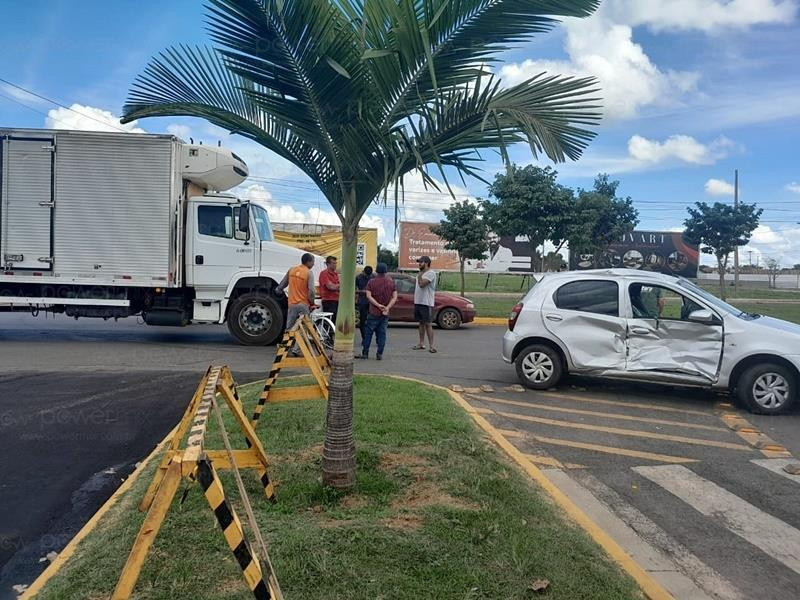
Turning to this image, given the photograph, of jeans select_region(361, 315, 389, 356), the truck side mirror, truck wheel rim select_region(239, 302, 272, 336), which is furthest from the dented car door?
the truck side mirror

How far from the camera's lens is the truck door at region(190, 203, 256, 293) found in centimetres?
1234

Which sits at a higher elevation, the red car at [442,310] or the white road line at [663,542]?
the red car at [442,310]

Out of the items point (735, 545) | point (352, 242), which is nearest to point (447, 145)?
point (352, 242)

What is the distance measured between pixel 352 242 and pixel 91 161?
9.69 meters

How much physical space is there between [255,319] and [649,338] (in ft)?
24.5

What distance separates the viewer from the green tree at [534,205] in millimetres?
18734

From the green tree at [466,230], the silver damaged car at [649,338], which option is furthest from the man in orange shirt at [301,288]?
the green tree at [466,230]

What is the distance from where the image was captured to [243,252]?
12.4 m

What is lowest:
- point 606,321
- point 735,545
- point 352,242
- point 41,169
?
point 735,545

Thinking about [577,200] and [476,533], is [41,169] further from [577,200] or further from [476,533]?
[577,200]

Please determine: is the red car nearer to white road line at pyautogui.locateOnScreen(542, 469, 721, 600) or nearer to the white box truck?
the white box truck

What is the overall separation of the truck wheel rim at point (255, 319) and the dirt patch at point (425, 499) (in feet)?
27.6

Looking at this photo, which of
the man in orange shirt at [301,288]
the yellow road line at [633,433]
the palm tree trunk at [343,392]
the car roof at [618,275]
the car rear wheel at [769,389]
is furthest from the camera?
the man in orange shirt at [301,288]

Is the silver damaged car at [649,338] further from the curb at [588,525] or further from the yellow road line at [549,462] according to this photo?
the yellow road line at [549,462]
